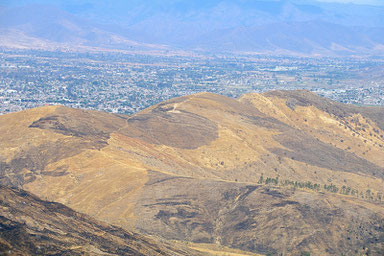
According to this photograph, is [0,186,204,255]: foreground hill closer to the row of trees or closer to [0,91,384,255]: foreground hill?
[0,91,384,255]: foreground hill

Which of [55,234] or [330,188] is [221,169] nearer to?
[330,188]

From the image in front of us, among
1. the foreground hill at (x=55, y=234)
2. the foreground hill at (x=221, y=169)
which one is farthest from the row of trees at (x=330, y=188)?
the foreground hill at (x=55, y=234)

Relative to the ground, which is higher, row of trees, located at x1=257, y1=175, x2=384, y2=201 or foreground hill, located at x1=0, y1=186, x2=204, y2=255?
foreground hill, located at x1=0, y1=186, x2=204, y2=255

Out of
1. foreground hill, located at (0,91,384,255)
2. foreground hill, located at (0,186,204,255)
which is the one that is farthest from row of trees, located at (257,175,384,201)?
foreground hill, located at (0,186,204,255)

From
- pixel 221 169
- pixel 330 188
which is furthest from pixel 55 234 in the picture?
pixel 330 188

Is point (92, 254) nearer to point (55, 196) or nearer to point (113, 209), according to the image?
point (113, 209)

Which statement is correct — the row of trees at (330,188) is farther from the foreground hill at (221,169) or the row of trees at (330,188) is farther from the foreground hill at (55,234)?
the foreground hill at (55,234)

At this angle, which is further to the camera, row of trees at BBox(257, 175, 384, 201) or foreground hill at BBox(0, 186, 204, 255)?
row of trees at BBox(257, 175, 384, 201)

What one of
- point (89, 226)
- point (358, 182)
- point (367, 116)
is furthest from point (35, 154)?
point (367, 116)

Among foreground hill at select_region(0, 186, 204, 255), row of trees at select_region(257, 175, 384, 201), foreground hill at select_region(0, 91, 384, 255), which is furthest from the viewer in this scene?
row of trees at select_region(257, 175, 384, 201)
